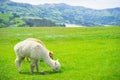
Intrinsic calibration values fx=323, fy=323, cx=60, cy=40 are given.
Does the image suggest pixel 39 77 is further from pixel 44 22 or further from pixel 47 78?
pixel 44 22

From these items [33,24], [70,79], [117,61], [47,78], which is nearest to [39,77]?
[47,78]

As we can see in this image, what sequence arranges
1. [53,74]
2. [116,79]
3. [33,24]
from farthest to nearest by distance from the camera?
[33,24] < [53,74] < [116,79]

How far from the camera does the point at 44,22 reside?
167125mm

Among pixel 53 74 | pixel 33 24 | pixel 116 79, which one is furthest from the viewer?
pixel 33 24

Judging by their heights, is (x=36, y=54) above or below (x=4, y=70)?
above

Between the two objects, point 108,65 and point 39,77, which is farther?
point 108,65

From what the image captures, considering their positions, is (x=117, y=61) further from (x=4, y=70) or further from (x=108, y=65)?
(x=4, y=70)

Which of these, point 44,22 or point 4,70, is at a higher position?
point 4,70

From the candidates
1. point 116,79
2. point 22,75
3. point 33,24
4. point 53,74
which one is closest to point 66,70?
point 53,74

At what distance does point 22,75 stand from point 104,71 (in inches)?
173

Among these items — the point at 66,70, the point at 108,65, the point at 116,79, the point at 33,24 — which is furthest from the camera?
the point at 33,24

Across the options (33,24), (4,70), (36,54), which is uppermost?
(36,54)

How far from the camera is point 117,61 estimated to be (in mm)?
21141

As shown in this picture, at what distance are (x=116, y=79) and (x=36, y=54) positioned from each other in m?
4.40
